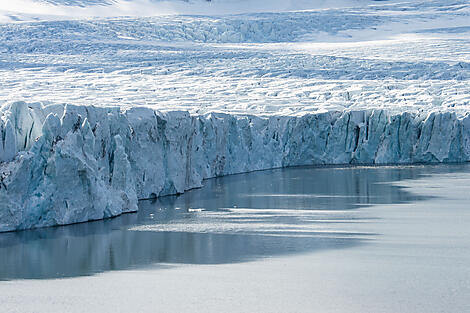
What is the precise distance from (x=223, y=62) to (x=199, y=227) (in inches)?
873

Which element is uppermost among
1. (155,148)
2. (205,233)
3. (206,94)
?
(206,94)

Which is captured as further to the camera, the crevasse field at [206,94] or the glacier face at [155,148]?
the crevasse field at [206,94]

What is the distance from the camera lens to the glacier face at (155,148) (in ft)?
29.4

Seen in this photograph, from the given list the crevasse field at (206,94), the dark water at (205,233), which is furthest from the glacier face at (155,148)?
the dark water at (205,233)

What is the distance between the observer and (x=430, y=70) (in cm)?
2811

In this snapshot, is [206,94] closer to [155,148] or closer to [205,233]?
[155,148]

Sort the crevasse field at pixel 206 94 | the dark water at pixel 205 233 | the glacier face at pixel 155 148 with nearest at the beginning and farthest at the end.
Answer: the dark water at pixel 205 233
the glacier face at pixel 155 148
the crevasse field at pixel 206 94

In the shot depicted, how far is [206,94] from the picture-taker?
25.9m

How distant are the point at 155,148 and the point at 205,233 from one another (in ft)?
12.4

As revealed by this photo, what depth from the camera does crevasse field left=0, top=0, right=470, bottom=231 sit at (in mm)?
9305

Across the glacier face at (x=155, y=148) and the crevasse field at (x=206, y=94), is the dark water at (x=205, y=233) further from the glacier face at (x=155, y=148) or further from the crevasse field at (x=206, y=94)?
the crevasse field at (x=206, y=94)

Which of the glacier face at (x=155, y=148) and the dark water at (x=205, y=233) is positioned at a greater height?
the glacier face at (x=155, y=148)

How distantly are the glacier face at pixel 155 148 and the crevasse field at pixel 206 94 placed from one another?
0.08 ft

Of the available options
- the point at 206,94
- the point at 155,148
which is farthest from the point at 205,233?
the point at 206,94
